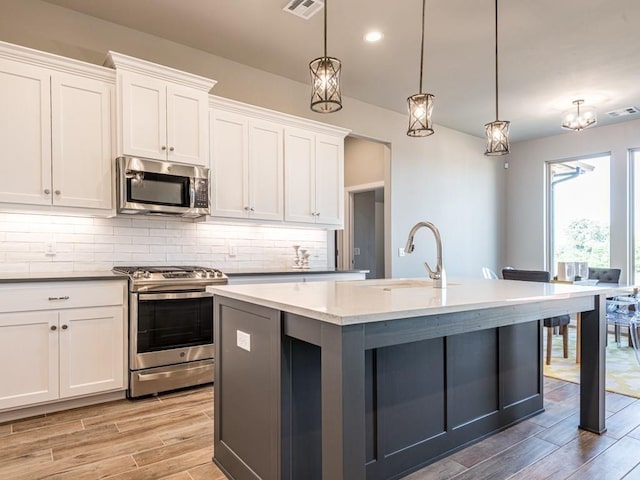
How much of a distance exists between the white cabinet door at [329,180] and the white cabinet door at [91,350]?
88.9 inches

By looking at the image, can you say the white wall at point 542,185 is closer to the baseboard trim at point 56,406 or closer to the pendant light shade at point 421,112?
the pendant light shade at point 421,112

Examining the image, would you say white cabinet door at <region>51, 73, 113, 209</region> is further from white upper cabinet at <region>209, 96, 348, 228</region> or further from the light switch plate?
the light switch plate

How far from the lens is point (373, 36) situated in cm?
352

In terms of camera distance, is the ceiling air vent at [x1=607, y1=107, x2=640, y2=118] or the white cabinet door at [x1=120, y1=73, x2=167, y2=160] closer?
the white cabinet door at [x1=120, y1=73, x2=167, y2=160]

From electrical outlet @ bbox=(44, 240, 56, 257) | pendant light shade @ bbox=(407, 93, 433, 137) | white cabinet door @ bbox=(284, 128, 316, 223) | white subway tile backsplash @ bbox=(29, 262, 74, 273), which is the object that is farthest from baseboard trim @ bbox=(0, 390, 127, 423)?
pendant light shade @ bbox=(407, 93, 433, 137)

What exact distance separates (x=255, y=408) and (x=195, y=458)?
700 mm

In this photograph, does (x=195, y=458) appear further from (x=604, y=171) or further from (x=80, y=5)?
(x=604, y=171)

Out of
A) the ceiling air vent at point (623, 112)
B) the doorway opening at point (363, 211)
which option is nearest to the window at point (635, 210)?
the ceiling air vent at point (623, 112)

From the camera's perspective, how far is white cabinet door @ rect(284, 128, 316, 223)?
13.7 feet

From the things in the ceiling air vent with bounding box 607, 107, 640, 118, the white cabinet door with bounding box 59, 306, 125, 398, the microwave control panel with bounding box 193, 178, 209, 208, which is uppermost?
the ceiling air vent with bounding box 607, 107, 640, 118

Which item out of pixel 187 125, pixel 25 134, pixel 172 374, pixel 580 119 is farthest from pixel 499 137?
pixel 25 134

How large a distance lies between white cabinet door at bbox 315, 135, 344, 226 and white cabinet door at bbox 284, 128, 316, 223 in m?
0.08

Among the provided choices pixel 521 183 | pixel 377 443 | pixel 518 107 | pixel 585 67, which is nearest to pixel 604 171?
pixel 521 183

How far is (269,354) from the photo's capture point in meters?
1.66
